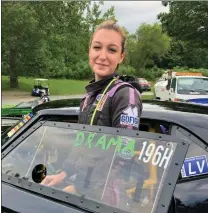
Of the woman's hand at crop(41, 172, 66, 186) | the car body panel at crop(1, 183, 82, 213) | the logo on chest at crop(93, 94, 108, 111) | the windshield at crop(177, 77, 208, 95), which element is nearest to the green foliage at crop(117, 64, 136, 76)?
the logo on chest at crop(93, 94, 108, 111)

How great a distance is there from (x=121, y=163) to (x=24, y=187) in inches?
25.3

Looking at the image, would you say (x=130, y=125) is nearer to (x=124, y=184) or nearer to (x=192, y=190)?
(x=124, y=184)

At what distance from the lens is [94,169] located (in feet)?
5.95

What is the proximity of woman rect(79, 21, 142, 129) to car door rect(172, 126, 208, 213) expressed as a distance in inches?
13.8

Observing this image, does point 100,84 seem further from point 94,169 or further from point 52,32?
point 52,32

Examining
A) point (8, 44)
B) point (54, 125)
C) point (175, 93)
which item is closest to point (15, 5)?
point (8, 44)

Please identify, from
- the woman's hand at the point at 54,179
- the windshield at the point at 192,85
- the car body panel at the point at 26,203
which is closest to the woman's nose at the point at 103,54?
the woman's hand at the point at 54,179

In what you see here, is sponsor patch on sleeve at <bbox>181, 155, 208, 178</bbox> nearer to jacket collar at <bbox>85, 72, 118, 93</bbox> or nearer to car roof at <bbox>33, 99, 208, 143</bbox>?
car roof at <bbox>33, 99, 208, 143</bbox>

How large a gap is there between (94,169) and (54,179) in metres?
0.28

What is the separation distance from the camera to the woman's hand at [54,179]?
196 centimetres

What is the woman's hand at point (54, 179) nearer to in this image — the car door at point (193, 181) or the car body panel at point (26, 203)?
the car body panel at point (26, 203)

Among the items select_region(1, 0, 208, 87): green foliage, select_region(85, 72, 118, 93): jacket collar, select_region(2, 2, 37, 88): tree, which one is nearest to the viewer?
select_region(85, 72, 118, 93): jacket collar

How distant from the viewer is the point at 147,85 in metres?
38.8

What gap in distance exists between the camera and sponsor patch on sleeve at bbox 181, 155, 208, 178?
1.96 meters
